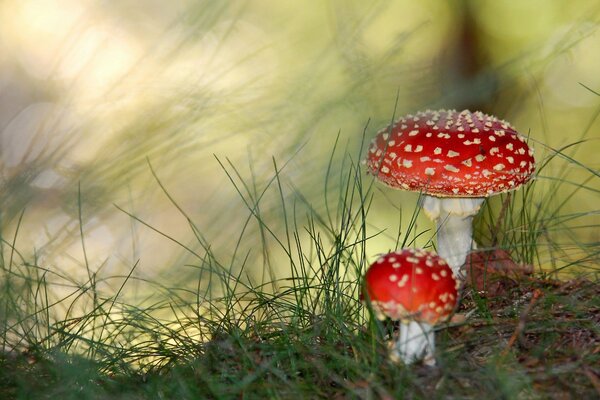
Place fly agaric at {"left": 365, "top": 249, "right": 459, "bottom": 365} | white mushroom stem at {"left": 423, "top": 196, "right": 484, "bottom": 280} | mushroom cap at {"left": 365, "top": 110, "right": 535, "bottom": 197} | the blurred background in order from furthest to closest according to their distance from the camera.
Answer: the blurred background < white mushroom stem at {"left": 423, "top": 196, "right": 484, "bottom": 280} < mushroom cap at {"left": 365, "top": 110, "right": 535, "bottom": 197} < fly agaric at {"left": 365, "top": 249, "right": 459, "bottom": 365}

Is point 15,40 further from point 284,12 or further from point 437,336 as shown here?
point 437,336

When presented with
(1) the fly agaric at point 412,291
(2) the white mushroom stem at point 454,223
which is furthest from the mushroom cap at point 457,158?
(1) the fly agaric at point 412,291

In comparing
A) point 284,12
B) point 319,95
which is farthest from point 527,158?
point 284,12

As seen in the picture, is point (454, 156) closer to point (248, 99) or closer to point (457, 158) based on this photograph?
point (457, 158)

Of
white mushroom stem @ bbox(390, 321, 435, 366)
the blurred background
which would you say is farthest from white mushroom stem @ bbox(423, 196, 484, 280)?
white mushroom stem @ bbox(390, 321, 435, 366)

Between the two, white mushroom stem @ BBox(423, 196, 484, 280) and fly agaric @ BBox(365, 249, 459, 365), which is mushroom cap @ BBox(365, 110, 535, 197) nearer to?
white mushroom stem @ BBox(423, 196, 484, 280)
